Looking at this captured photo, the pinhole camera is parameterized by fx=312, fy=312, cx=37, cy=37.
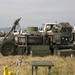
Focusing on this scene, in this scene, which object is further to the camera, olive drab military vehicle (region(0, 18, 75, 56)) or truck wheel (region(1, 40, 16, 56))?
truck wheel (region(1, 40, 16, 56))

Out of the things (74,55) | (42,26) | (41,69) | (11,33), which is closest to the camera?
(41,69)

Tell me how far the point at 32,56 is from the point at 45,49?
1027 mm

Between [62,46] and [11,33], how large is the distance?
4.18m

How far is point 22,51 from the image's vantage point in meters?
20.7

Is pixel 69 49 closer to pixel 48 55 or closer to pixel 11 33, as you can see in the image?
pixel 48 55

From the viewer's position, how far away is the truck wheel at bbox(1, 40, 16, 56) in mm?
20703

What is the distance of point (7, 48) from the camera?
68.2ft

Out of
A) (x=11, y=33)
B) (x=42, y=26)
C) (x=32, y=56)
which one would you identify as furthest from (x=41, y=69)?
(x=42, y=26)

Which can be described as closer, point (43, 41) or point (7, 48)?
point (43, 41)

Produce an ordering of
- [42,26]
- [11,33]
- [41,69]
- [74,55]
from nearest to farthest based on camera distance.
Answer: [41,69], [74,55], [11,33], [42,26]

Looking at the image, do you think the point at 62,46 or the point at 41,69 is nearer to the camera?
the point at 41,69

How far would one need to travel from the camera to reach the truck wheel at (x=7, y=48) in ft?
67.9

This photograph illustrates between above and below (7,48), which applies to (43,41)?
above

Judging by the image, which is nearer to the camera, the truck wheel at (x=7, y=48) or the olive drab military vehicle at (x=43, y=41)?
the olive drab military vehicle at (x=43, y=41)
